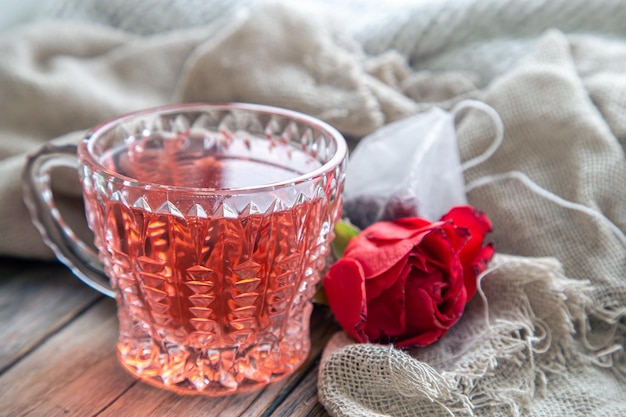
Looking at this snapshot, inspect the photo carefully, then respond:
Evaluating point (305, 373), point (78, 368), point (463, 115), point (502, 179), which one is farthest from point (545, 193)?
point (78, 368)

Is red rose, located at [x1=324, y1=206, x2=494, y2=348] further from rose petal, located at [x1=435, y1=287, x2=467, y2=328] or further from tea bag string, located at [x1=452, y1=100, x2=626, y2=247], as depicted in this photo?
tea bag string, located at [x1=452, y1=100, x2=626, y2=247]

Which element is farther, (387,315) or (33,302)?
(33,302)

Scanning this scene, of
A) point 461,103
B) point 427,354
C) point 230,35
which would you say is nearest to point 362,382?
point 427,354

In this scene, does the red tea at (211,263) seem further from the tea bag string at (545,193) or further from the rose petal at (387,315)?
the tea bag string at (545,193)

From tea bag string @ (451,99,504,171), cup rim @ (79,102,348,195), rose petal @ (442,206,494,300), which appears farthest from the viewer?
tea bag string @ (451,99,504,171)

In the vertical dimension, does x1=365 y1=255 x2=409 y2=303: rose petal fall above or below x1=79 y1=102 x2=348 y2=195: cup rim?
below

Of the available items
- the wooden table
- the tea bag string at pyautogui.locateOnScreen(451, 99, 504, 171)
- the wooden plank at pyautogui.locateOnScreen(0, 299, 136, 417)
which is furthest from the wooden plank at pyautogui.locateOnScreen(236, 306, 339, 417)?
the tea bag string at pyautogui.locateOnScreen(451, 99, 504, 171)

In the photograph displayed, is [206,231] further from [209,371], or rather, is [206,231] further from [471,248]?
[471,248]

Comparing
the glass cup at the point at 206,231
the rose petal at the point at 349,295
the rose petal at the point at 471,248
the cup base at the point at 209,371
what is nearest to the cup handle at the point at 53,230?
the glass cup at the point at 206,231
